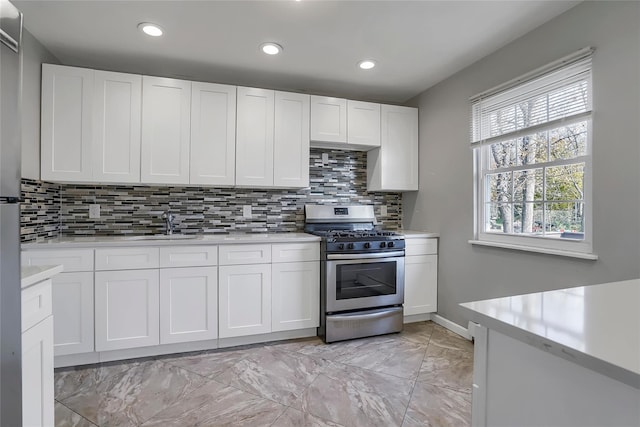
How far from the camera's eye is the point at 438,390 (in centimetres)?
204

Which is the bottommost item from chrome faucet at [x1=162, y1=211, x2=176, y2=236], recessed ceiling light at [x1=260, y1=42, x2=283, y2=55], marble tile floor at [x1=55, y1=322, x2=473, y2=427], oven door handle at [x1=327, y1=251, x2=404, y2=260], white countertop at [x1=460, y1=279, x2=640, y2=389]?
marble tile floor at [x1=55, y1=322, x2=473, y2=427]

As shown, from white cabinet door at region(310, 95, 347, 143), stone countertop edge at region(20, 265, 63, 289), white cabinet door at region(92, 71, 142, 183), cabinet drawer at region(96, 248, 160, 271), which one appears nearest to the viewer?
stone countertop edge at region(20, 265, 63, 289)

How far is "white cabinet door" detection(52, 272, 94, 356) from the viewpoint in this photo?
7.47ft

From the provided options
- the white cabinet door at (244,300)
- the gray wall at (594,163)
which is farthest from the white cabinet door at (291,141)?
the gray wall at (594,163)

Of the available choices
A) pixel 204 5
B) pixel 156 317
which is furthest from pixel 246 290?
pixel 204 5

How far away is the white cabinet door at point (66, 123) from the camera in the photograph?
245 centimetres

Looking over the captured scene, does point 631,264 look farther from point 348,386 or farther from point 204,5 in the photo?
point 204,5

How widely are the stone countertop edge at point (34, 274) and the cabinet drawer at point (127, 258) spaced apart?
3.73ft

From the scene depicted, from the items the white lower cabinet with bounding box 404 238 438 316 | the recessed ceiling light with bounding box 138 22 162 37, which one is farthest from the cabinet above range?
the white lower cabinet with bounding box 404 238 438 316

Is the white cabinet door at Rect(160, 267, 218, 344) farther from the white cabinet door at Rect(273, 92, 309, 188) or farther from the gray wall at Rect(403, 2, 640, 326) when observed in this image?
the gray wall at Rect(403, 2, 640, 326)

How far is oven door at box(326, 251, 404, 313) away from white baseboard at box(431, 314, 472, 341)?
500 millimetres

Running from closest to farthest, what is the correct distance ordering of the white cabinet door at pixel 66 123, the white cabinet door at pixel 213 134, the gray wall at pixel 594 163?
1. the gray wall at pixel 594 163
2. the white cabinet door at pixel 66 123
3. the white cabinet door at pixel 213 134

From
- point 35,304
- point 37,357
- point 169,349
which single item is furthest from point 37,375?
point 169,349

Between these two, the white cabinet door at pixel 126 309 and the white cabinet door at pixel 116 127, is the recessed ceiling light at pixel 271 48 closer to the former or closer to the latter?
the white cabinet door at pixel 116 127
